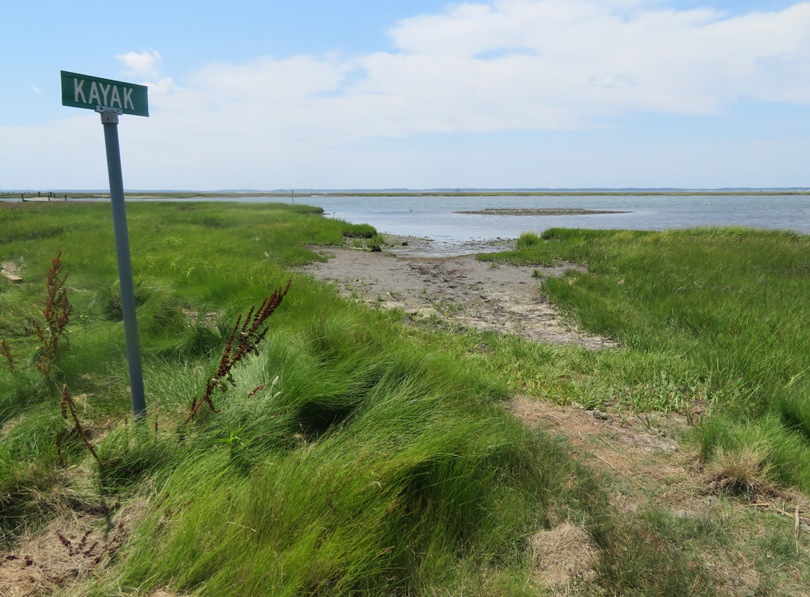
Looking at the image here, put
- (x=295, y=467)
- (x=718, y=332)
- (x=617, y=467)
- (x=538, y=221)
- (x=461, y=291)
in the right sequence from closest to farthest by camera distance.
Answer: (x=295, y=467) < (x=617, y=467) < (x=718, y=332) < (x=461, y=291) < (x=538, y=221)

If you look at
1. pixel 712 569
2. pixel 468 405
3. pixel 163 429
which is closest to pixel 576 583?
pixel 712 569

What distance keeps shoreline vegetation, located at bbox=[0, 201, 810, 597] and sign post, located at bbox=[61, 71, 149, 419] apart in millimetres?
523

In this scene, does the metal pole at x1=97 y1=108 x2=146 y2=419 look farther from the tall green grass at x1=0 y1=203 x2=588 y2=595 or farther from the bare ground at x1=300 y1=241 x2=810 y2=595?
the bare ground at x1=300 y1=241 x2=810 y2=595

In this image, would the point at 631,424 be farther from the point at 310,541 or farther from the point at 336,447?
the point at 310,541

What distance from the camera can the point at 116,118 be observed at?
2.64 meters

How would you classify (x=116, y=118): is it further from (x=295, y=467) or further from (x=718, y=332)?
(x=718, y=332)

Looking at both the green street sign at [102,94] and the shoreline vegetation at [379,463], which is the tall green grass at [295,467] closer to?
the shoreline vegetation at [379,463]

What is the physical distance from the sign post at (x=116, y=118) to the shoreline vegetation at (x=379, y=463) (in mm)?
523

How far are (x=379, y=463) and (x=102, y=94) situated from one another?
92.2 inches

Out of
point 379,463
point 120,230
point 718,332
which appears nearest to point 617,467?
point 379,463

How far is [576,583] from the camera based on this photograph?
7.97ft

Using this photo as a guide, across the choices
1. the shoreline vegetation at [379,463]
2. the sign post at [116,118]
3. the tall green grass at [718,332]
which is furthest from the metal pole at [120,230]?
the tall green grass at [718,332]

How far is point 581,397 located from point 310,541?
11.7ft

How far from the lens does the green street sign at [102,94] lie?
2.41 m
